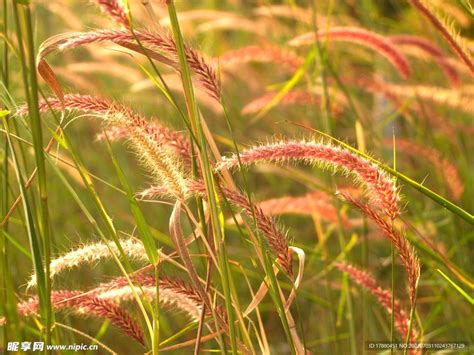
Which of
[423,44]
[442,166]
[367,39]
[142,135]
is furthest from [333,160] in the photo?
[442,166]

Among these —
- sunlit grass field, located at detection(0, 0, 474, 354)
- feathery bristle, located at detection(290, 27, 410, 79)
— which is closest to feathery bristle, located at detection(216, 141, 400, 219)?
sunlit grass field, located at detection(0, 0, 474, 354)

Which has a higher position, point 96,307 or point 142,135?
point 142,135

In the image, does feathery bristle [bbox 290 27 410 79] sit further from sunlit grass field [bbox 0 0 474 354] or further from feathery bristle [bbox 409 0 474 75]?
feathery bristle [bbox 409 0 474 75]

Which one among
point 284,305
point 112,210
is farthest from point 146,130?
point 112,210

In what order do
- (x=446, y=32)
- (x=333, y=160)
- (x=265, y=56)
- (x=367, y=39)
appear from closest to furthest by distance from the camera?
1. (x=333, y=160)
2. (x=446, y=32)
3. (x=367, y=39)
4. (x=265, y=56)

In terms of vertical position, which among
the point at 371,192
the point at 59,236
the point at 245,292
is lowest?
the point at 245,292

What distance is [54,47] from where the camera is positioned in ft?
3.43

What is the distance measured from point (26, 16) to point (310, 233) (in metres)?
2.52

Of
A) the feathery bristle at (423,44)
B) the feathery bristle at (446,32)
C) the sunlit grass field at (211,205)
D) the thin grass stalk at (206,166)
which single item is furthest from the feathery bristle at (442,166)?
the thin grass stalk at (206,166)

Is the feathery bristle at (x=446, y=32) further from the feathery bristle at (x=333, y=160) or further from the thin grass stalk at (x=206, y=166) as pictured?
the thin grass stalk at (x=206, y=166)

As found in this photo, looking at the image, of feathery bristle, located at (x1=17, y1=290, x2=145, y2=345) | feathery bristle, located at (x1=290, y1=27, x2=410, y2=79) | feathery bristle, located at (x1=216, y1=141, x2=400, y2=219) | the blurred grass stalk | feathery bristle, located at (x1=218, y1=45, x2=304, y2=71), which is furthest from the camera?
feathery bristle, located at (x1=218, y1=45, x2=304, y2=71)

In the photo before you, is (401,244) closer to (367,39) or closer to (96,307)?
(96,307)

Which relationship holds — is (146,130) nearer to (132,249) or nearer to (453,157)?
(132,249)

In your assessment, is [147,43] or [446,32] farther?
[446,32]
